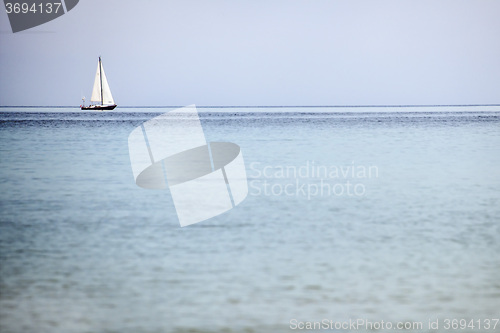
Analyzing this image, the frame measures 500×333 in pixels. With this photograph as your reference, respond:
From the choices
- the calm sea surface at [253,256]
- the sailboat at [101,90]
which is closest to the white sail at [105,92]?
the sailboat at [101,90]

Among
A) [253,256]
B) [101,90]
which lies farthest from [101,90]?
[253,256]

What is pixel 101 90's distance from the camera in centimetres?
6688

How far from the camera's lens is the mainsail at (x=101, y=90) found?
215ft

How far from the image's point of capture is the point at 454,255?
18.9 ft

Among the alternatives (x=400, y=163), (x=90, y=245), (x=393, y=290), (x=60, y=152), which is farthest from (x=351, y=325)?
(x=60, y=152)

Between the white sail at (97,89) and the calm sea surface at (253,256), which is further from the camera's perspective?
the white sail at (97,89)

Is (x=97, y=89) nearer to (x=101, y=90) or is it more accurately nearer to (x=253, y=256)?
(x=101, y=90)

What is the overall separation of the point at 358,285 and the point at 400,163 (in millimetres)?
10729

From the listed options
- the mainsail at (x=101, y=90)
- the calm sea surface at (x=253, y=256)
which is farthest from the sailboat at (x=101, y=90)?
the calm sea surface at (x=253, y=256)

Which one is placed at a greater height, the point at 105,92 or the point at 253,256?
the point at 253,256

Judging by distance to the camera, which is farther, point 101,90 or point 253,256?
point 101,90

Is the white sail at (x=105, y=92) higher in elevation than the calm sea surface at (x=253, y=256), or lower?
lower

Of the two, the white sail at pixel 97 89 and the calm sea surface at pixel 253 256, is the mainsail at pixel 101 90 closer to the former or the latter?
the white sail at pixel 97 89

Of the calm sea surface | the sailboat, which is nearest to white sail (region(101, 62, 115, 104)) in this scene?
the sailboat
